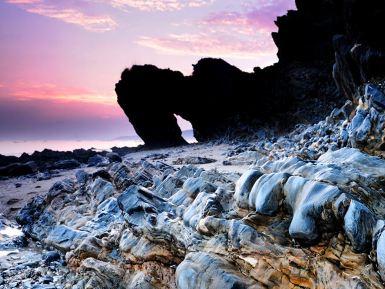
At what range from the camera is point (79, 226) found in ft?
31.1

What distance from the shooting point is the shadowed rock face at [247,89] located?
3047 cm

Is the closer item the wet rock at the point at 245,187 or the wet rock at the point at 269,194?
the wet rock at the point at 269,194

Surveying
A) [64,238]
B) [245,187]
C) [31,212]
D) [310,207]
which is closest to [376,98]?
[245,187]

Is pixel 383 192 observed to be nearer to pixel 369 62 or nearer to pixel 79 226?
pixel 79 226

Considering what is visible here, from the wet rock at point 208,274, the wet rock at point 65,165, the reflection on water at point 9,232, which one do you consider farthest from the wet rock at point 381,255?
the wet rock at point 65,165

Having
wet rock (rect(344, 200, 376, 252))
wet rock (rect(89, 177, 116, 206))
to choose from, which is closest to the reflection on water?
wet rock (rect(89, 177, 116, 206))

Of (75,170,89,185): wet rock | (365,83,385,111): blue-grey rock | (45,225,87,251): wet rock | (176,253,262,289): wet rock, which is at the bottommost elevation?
(45,225,87,251): wet rock

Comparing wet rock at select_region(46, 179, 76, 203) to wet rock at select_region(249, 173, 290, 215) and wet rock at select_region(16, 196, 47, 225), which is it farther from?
wet rock at select_region(249, 173, 290, 215)

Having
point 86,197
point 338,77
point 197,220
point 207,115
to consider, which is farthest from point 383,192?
point 207,115

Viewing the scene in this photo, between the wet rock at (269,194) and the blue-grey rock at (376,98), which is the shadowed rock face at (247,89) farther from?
the wet rock at (269,194)

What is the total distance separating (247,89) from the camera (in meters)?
35.2

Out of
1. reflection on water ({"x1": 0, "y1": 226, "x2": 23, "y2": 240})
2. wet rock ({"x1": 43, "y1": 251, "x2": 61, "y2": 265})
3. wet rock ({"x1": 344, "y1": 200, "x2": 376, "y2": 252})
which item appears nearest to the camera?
wet rock ({"x1": 344, "y1": 200, "x2": 376, "y2": 252})

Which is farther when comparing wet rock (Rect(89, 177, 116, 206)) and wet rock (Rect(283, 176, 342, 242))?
wet rock (Rect(89, 177, 116, 206))

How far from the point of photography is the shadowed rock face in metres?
30.5
